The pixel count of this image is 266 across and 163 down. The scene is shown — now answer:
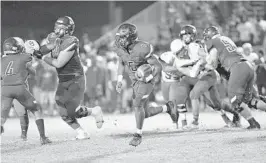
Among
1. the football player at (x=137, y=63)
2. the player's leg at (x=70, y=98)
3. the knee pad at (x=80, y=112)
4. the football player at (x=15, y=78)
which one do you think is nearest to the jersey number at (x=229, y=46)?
Result: the football player at (x=137, y=63)

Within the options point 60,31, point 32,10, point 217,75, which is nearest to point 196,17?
point 32,10

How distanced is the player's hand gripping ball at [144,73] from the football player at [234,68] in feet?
5.12

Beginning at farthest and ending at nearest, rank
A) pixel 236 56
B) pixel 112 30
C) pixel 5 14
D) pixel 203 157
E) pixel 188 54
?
pixel 112 30 < pixel 5 14 < pixel 188 54 < pixel 236 56 < pixel 203 157

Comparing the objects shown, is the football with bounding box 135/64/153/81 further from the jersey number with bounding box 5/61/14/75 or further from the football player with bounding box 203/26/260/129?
the jersey number with bounding box 5/61/14/75

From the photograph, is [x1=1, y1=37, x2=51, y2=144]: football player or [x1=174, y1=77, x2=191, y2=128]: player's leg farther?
[x1=174, y1=77, x2=191, y2=128]: player's leg

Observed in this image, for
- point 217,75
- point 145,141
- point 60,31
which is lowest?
point 145,141

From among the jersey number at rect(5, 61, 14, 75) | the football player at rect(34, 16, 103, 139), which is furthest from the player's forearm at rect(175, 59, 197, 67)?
the jersey number at rect(5, 61, 14, 75)

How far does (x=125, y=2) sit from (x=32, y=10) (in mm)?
3499

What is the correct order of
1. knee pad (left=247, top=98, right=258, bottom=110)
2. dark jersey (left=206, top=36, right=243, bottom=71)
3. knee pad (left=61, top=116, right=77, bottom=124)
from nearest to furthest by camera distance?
knee pad (left=61, top=116, right=77, bottom=124), dark jersey (left=206, top=36, right=243, bottom=71), knee pad (left=247, top=98, right=258, bottom=110)

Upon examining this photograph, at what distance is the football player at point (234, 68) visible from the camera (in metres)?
9.47

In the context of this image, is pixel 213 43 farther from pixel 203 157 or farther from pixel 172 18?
pixel 172 18

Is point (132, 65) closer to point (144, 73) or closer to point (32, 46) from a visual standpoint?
point (144, 73)

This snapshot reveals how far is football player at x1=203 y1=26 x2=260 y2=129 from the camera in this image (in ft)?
31.1

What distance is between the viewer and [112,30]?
22.2 metres
